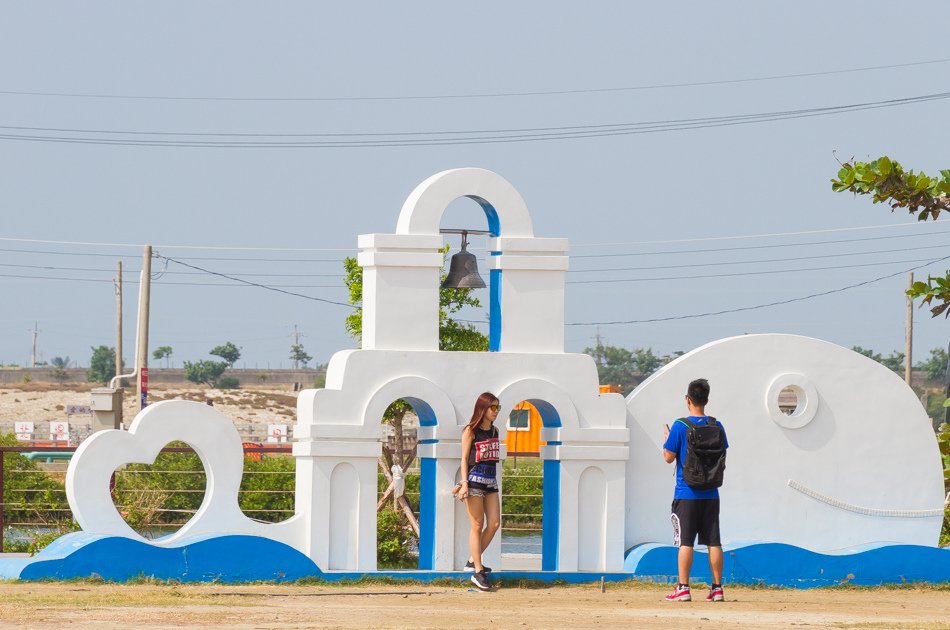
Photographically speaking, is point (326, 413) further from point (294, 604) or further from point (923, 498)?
point (923, 498)

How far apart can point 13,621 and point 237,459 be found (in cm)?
308

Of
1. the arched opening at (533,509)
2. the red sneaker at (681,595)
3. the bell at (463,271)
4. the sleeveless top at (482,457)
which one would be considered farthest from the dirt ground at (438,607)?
the bell at (463,271)

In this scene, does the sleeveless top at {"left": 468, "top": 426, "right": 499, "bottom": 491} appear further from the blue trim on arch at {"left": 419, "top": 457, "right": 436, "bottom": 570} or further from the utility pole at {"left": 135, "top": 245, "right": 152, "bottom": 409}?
the utility pole at {"left": 135, "top": 245, "right": 152, "bottom": 409}

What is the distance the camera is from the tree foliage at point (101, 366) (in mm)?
87625

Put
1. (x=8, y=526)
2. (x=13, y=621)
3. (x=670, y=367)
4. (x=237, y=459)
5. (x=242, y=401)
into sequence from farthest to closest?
(x=242, y=401) < (x=8, y=526) < (x=670, y=367) < (x=237, y=459) < (x=13, y=621)

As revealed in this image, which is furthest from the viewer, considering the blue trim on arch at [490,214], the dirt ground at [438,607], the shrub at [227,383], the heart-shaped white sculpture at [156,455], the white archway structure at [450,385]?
the shrub at [227,383]

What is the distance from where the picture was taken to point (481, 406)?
1091cm

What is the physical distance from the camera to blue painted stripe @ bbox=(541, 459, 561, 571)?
1177 cm

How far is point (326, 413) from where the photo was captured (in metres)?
11.2

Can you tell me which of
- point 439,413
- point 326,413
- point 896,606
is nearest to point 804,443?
point 896,606

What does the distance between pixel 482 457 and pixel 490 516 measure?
52cm

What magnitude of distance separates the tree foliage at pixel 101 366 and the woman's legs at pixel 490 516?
257ft

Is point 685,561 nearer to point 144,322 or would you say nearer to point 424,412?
point 424,412

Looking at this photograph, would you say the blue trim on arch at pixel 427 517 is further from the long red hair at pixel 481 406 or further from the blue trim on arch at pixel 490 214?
the blue trim on arch at pixel 490 214
